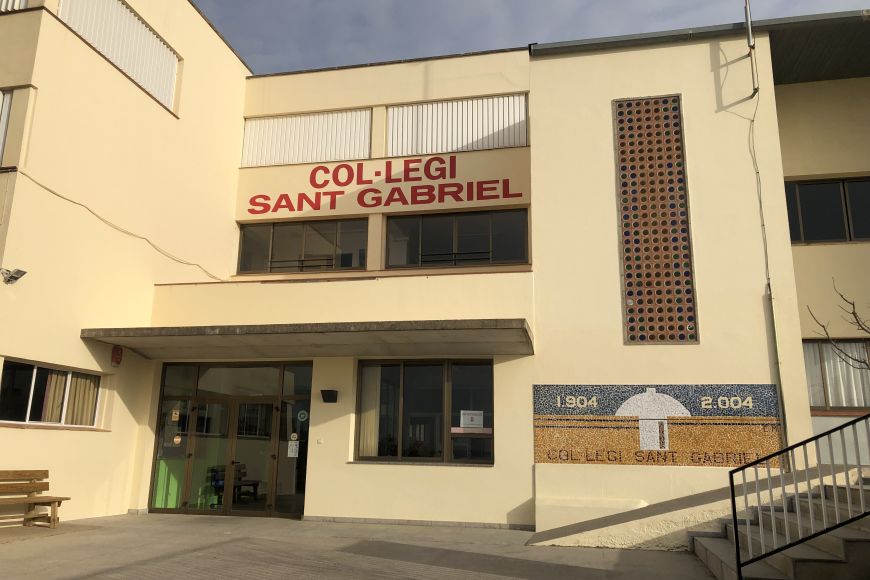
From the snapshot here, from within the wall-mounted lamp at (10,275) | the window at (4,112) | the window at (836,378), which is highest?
the window at (4,112)

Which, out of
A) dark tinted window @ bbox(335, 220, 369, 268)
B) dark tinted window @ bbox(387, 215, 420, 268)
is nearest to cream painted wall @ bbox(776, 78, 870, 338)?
dark tinted window @ bbox(387, 215, 420, 268)

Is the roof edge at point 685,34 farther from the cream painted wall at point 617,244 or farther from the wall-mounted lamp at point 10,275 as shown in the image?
the wall-mounted lamp at point 10,275

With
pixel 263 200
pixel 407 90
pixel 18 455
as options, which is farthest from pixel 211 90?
pixel 18 455

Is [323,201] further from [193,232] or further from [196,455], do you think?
[196,455]

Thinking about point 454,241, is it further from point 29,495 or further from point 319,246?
point 29,495

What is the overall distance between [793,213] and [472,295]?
20.8 feet

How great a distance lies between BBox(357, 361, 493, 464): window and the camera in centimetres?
1157

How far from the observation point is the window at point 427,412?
11.6 meters

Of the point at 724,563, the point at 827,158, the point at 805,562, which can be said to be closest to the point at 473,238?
the point at 827,158

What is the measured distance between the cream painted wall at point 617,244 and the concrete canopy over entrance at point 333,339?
1.22 m

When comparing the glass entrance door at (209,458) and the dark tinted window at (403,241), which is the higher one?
the dark tinted window at (403,241)

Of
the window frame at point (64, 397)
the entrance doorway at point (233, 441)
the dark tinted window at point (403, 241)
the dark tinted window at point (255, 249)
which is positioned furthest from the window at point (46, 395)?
the dark tinted window at point (403, 241)

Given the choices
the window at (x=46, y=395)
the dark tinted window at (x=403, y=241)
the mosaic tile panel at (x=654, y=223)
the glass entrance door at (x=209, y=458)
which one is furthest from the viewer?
the dark tinted window at (x=403, y=241)

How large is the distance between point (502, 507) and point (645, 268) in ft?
14.6
